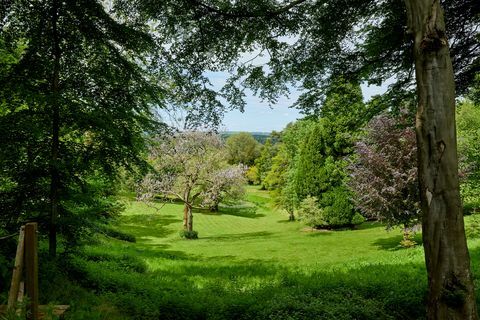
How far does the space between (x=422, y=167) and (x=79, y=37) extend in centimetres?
640

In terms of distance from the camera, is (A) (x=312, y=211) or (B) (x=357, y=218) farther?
(A) (x=312, y=211)

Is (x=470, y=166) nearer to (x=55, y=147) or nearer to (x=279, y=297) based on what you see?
(x=279, y=297)

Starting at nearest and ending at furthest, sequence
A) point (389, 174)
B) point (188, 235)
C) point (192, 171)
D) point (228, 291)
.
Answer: point (228, 291), point (389, 174), point (188, 235), point (192, 171)

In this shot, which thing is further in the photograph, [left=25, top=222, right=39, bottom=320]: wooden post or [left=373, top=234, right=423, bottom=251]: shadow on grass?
[left=373, top=234, right=423, bottom=251]: shadow on grass

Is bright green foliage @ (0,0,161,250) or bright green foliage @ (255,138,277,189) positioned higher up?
bright green foliage @ (255,138,277,189)

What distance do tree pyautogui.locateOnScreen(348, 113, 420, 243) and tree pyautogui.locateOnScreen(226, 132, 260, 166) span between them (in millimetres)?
58750

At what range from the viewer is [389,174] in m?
14.8

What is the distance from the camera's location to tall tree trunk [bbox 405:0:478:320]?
3.73 m

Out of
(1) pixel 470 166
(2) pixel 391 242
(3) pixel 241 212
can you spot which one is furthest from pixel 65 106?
(3) pixel 241 212

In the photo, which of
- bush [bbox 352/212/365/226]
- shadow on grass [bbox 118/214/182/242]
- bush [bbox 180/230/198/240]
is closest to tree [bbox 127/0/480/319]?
bush [bbox 352/212/365/226]

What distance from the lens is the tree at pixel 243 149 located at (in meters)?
74.9

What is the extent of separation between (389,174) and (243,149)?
61952mm

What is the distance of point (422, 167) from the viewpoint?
3.96 metres

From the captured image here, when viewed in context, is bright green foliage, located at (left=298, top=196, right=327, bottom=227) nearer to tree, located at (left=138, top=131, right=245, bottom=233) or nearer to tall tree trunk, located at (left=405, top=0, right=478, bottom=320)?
tree, located at (left=138, top=131, right=245, bottom=233)
